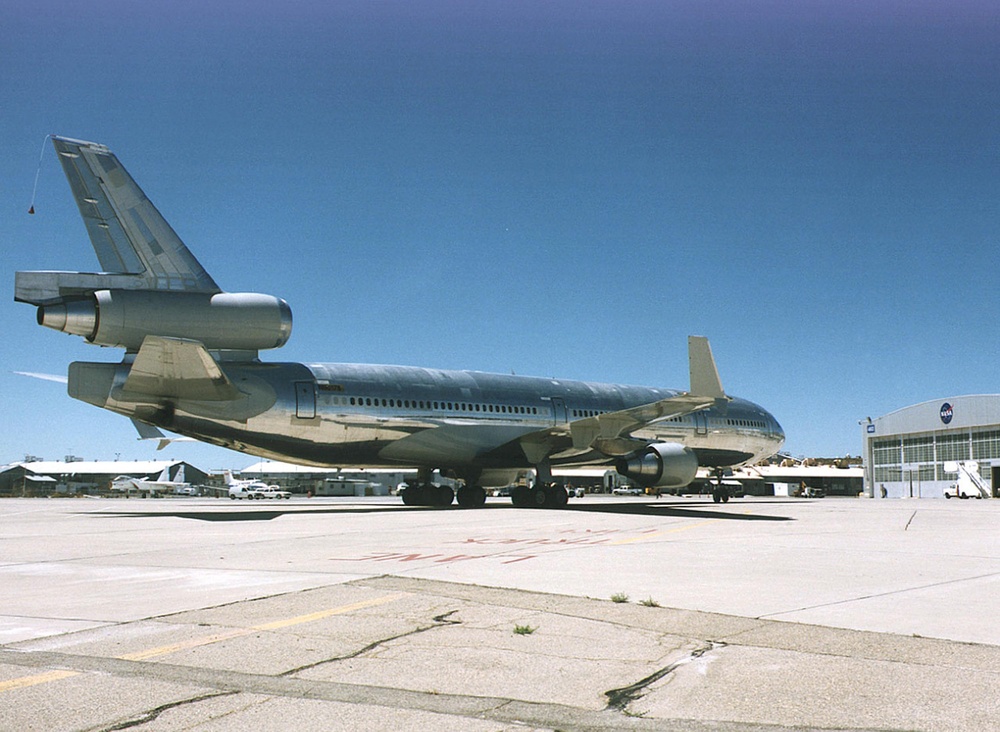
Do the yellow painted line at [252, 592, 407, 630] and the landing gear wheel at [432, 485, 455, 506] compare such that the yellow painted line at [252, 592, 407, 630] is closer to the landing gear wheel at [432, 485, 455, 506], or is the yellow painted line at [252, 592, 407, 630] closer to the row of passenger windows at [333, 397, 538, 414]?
the row of passenger windows at [333, 397, 538, 414]

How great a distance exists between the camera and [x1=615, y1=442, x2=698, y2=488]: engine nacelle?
1013 inches

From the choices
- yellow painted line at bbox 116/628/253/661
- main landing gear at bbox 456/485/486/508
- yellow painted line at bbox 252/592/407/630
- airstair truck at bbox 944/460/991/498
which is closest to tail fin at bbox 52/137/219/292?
main landing gear at bbox 456/485/486/508

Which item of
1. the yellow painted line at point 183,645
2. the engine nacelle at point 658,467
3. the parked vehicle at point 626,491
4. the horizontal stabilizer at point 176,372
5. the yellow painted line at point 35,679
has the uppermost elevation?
the horizontal stabilizer at point 176,372

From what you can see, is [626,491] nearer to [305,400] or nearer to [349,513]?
[349,513]

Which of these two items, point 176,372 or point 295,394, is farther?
point 295,394

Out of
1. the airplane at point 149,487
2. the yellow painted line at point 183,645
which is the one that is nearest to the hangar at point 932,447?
the yellow painted line at point 183,645

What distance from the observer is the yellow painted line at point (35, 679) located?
14.0 ft

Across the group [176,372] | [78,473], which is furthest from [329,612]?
[78,473]

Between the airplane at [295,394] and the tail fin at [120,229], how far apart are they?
33 mm

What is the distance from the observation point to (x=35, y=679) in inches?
174

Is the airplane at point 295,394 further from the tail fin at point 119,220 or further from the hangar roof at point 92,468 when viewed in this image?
the hangar roof at point 92,468

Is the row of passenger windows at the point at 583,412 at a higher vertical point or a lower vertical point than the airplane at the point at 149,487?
higher

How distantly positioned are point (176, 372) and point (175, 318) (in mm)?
1299

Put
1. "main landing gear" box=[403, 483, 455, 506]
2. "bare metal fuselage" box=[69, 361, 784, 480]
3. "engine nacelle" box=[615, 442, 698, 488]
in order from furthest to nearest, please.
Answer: "main landing gear" box=[403, 483, 455, 506] → "engine nacelle" box=[615, 442, 698, 488] → "bare metal fuselage" box=[69, 361, 784, 480]
